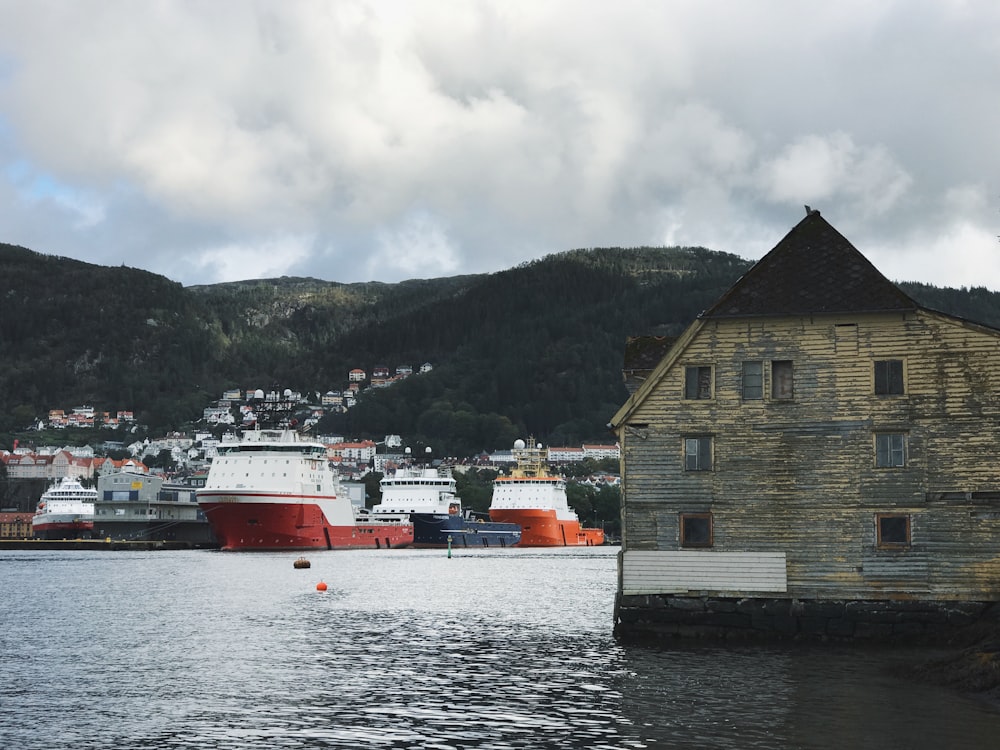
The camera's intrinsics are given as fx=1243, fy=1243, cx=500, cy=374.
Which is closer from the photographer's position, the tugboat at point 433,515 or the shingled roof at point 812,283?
the shingled roof at point 812,283

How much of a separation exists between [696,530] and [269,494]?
83.5 meters

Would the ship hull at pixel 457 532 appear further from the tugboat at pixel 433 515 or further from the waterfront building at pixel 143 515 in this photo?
the waterfront building at pixel 143 515

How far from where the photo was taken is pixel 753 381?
100 ft

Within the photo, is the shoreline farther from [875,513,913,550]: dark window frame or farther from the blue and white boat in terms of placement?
[875,513,913,550]: dark window frame

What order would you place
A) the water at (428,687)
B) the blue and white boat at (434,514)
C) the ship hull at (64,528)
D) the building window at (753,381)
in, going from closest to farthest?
the water at (428,687) < the building window at (753,381) < the blue and white boat at (434,514) < the ship hull at (64,528)

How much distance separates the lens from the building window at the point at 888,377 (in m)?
29.6

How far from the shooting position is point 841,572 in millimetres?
29078

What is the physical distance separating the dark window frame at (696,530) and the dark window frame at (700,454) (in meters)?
1.14

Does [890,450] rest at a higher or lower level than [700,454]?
higher

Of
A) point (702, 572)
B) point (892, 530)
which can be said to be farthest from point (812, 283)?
point (702, 572)

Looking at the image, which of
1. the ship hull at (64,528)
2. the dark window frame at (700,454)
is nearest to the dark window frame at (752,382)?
the dark window frame at (700,454)

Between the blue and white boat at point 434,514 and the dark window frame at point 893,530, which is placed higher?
the blue and white boat at point 434,514

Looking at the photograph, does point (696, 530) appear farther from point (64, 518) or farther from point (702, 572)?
point (64, 518)

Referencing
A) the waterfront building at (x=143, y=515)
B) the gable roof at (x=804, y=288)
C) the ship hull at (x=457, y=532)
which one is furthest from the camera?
the waterfront building at (x=143, y=515)
